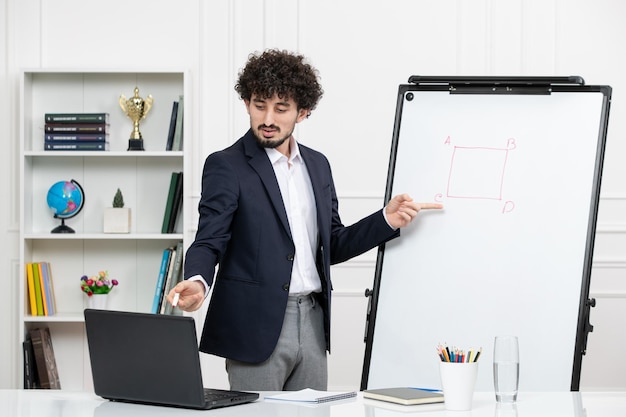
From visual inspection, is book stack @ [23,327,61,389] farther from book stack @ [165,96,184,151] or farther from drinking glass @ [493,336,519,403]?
drinking glass @ [493,336,519,403]

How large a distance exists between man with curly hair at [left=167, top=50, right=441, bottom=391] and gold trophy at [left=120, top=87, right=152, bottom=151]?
1811 millimetres

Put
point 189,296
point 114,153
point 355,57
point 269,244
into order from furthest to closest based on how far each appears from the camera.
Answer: point 355,57 → point 114,153 → point 269,244 → point 189,296

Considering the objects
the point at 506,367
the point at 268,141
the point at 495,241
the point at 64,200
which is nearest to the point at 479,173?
the point at 495,241

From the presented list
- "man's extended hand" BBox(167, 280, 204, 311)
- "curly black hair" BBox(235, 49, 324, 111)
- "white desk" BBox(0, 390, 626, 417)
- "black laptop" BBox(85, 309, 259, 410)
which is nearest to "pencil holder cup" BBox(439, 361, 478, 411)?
"white desk" BBox(0, 390, 626, 417)

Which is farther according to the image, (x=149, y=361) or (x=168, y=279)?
(x=168, y=279)

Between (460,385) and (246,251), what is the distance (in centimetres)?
87

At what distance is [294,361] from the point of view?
2.43m

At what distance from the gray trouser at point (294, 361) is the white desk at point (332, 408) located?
483 mm

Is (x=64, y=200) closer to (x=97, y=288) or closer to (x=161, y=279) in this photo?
(x=97, y=288)

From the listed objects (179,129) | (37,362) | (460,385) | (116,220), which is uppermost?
(179,129)

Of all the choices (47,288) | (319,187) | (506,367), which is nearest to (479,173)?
(319,187)

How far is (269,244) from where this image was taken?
241 cm

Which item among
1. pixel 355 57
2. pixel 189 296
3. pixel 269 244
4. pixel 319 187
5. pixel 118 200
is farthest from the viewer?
pixel 355 57

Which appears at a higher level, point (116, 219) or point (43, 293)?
point (116, 219)
